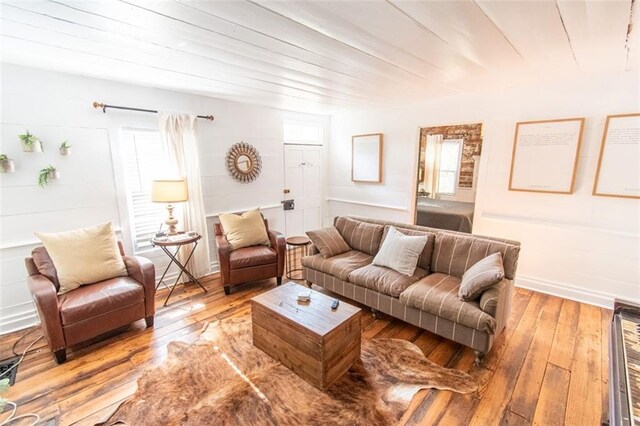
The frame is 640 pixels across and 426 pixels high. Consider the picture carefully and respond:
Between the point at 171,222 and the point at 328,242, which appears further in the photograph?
the point at 328,242

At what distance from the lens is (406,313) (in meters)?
2.54

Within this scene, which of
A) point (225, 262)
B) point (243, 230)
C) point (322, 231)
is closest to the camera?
point (225, 262)

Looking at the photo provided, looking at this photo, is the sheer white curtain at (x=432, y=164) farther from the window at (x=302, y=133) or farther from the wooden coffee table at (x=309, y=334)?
the wooden coffee table at (x=309, y=334)

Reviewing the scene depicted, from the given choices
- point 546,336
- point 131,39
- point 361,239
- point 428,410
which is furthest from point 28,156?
point 546,336

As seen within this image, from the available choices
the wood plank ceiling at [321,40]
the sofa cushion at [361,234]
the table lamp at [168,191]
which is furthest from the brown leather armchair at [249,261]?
the wood plank ceiling at [321,40]

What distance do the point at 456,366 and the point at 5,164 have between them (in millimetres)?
4117

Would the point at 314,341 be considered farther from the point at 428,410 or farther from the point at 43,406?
the point at 43,406

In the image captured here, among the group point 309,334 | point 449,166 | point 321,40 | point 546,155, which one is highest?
point 321,40

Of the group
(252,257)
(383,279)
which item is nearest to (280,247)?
(252,257)

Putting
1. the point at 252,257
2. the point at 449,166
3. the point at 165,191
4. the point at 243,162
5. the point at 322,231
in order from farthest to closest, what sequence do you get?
the point at 243,162 → the point at 449,166 → the point at 322,231 → the point at 252,257 → the point at 165,191

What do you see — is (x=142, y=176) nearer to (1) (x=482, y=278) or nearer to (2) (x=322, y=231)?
(2) (x=322, y=231)

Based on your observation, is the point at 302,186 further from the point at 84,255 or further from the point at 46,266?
the point at 46,266

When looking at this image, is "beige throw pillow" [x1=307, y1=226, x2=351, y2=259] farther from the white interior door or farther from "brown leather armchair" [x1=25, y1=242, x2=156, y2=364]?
"brown leather armchair" [x1=25, y1=242, x2=156, y2=364]

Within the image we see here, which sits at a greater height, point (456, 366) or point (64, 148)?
point (64, 148)
